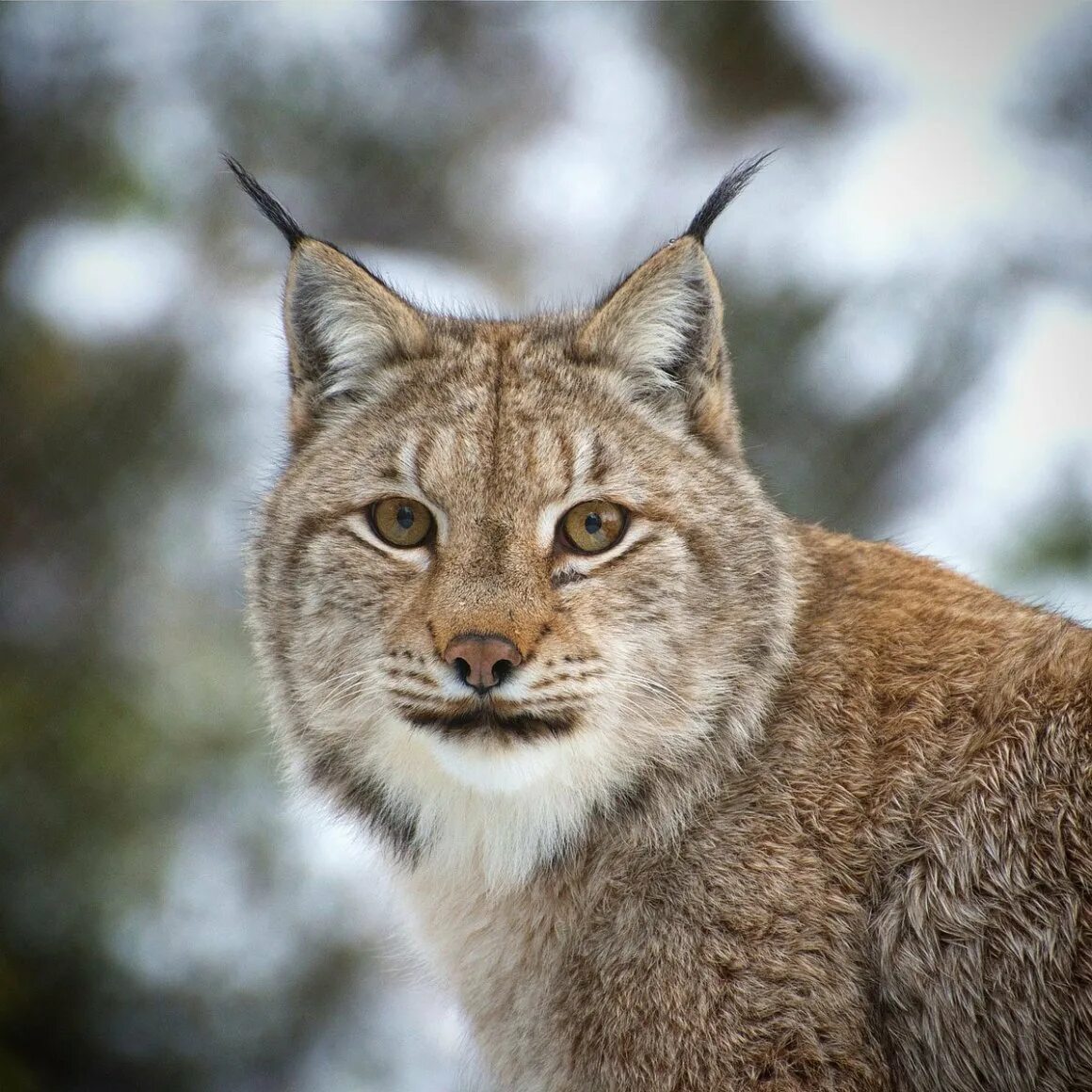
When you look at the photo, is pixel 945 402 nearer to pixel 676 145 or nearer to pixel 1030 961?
pixel 676 145

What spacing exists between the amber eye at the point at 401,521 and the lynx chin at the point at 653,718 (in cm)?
1

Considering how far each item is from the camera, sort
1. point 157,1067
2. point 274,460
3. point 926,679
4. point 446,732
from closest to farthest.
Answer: point 446,732
point 926,679
point 274,460
point 157,1067

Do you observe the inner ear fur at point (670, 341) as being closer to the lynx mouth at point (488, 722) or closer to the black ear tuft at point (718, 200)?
the black ear tuft at point (718, 200)

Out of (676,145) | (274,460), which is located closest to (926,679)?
(274,460)

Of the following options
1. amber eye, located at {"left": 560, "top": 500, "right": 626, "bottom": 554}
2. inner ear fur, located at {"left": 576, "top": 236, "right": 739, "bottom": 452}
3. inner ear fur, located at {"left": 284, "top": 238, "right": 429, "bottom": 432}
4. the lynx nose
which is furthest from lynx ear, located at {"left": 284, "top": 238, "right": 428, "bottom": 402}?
the lynx nose

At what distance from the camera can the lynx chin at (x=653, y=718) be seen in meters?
4.10

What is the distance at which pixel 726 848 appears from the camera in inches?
177

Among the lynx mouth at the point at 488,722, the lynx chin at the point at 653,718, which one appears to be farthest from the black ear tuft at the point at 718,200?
the lynx mouth at the point at 488,722

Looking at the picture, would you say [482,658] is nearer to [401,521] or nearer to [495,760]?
[495,760]

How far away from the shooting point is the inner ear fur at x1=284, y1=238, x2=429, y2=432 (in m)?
5.19

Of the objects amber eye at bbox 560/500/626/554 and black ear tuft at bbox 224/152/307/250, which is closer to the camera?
amber eye at bbox 560/500/626/554

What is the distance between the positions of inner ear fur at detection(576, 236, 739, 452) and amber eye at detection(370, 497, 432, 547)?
3.14 ft

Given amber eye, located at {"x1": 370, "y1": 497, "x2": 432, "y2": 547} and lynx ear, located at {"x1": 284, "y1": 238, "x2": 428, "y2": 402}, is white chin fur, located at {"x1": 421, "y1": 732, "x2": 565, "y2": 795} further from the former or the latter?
lynx ear, located at {"x1": 284, "y1": 238, "x2": 428, "y2": 402}

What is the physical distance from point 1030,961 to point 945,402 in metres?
5.81
